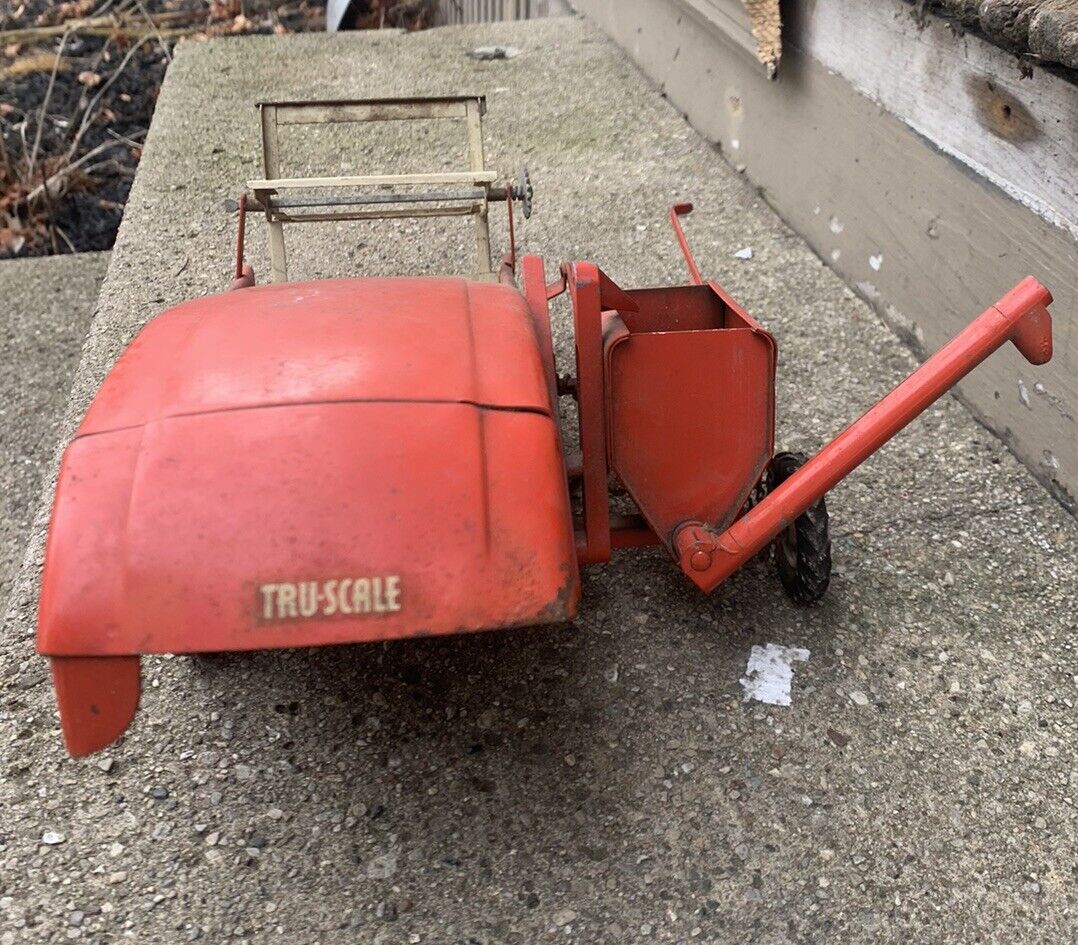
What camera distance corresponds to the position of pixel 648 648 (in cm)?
241

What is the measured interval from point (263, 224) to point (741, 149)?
77.5 inches

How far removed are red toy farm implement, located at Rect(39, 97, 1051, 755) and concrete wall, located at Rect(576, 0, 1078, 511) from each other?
2.65 feet

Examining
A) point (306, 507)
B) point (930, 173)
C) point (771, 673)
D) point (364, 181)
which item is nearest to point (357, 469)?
point (306, 507)

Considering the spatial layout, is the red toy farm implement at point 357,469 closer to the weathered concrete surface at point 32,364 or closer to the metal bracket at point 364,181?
the metal bracket at point 364,181

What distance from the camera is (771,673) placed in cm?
234

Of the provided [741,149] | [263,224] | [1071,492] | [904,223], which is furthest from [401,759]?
[741,149]

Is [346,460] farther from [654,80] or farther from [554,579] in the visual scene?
[654,80]

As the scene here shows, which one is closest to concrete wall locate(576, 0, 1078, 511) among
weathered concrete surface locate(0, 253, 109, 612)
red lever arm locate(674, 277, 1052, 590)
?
red lever arm locate(674, 277, 1052, 590)

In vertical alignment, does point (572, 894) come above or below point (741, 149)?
below

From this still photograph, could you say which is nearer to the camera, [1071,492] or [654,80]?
[1071,492]

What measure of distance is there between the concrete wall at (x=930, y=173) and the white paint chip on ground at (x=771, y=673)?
0.93 metres

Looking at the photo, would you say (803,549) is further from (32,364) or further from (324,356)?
(32,364)

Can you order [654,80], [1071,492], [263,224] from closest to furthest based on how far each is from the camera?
[1071,492]
[263,224]
[654,80]

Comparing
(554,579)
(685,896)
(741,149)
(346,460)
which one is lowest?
(685,896)
